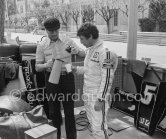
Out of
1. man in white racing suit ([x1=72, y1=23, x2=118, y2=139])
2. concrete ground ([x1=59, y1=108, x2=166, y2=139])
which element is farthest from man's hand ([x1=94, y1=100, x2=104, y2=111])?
concrete ground ([x1=59, y1=108, x2=166, y2=139])

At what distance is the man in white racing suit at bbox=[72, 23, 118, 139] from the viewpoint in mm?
2502

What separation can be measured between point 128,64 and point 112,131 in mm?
1321

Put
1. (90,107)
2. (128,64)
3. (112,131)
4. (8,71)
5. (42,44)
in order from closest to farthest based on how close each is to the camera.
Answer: (90,107)
(42,44)
(112,131)
(8,71)
(128,64)

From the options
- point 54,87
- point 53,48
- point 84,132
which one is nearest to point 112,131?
point 84,132

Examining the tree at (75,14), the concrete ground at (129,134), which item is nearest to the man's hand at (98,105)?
the concrete ground at (129,134)

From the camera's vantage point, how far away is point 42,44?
9.81ft

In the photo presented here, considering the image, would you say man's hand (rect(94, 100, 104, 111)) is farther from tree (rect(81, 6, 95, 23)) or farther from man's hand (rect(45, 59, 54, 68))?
tree (rect(81, 6, 95, 23))

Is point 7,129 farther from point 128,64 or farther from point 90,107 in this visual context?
point 128,64

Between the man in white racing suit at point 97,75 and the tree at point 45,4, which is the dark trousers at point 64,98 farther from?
the tree at point 45,4

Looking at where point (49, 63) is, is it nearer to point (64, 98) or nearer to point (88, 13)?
point (64, 98)

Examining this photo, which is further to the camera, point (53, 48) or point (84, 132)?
point (84, 132)

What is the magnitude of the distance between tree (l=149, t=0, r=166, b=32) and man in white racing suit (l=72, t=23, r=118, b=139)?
20990 millimetres

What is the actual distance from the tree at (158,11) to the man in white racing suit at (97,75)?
20990 millimetres

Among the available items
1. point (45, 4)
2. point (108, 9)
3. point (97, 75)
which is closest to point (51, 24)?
point (97, 75)
